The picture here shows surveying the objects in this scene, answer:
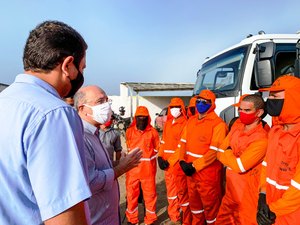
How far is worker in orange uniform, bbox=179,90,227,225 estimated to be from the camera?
3.66m

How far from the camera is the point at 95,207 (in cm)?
191

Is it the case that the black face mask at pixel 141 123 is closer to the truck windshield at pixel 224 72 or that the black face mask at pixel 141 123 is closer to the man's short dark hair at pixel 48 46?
the truck windshield at pixel 224 72

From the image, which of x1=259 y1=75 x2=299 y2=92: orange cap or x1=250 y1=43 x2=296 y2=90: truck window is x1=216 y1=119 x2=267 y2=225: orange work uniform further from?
x1=250 y1=43 x2=296 y2=90: truck window

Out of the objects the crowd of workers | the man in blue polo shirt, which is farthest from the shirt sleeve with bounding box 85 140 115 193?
the man in blue polo shirt

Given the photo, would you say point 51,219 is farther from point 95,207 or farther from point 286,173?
point 286,173

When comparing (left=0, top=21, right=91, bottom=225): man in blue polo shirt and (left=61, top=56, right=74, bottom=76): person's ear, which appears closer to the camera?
(left=0, top=21, right=91, bottom=225): man in blue polo shirt

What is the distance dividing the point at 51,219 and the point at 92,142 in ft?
3.51

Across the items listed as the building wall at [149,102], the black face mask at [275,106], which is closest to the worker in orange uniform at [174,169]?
the black face mask at [275,106]

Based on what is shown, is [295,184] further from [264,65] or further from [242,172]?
[264,65]

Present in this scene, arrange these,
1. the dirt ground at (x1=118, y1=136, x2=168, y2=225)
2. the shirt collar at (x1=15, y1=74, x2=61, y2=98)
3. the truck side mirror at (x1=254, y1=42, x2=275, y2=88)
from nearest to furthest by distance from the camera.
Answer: the shirt collar at (x1=15, y1=74, x2=61, y2=98) → the truck side mirror at (x1=254, y1=42, x2=275, y2=88) → the dirt ground at (x1=118, y1=136, x2=168, y2=225)

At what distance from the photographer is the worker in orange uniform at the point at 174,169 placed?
4.54m

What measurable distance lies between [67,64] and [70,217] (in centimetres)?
55

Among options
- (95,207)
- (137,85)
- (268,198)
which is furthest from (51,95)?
(137,85)

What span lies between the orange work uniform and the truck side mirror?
2.27 feet
